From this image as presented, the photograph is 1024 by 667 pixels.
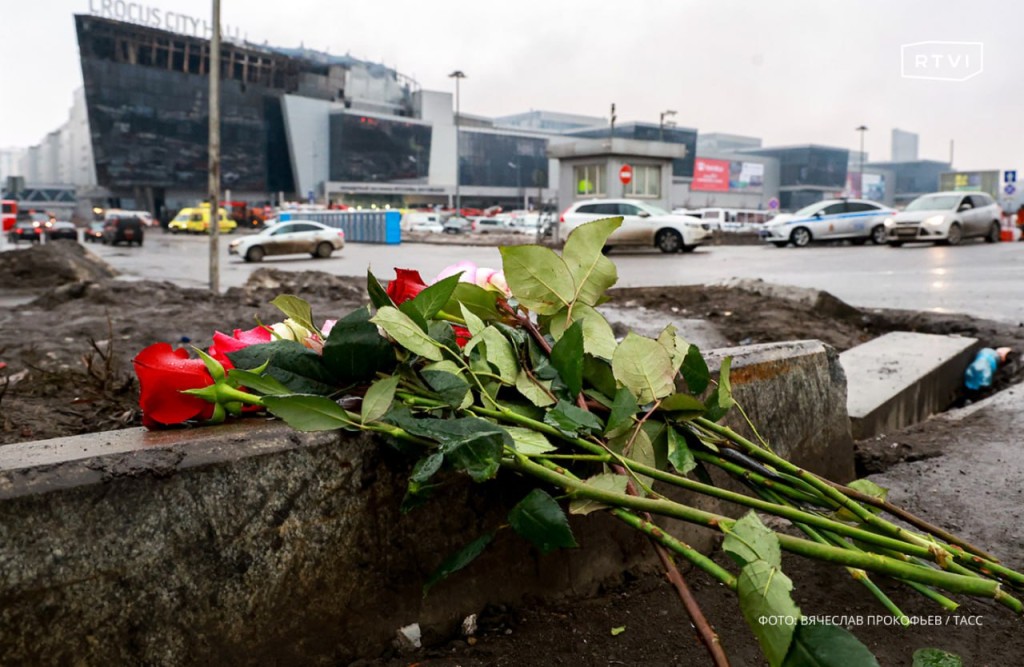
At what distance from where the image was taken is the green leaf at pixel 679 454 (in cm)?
180

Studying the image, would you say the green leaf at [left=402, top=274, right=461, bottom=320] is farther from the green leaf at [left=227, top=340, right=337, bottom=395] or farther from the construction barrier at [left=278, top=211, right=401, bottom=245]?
the construction barrier at [left=278, top=211, right=401, bottom=245]

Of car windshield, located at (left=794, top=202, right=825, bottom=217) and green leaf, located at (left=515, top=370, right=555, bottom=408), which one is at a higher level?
car windshield, located at (left=794, top=202, right=825, bottom=217)

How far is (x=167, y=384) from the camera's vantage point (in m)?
1.76

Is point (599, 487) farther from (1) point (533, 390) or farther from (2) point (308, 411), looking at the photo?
(2) point (308, 411)

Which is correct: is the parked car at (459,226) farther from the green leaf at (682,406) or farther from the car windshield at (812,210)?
the green leaf at (682,406)

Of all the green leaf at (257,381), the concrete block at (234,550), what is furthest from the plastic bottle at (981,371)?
the green leaf at (257,381)

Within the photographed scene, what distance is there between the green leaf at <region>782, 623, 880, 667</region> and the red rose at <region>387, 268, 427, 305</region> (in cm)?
116

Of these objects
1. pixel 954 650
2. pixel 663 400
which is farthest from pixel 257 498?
pixel 954 650

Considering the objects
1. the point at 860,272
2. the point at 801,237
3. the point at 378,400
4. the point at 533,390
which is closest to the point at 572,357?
the point at 533,390

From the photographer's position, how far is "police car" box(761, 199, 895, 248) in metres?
26.9

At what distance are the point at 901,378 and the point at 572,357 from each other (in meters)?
3.74

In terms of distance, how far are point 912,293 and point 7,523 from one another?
11403 millimetres

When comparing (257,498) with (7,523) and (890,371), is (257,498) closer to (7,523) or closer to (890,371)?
(7,523)

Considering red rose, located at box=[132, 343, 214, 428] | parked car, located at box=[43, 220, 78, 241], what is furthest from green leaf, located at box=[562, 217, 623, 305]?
parked car, located at box=[43, 220, 78, 241]
